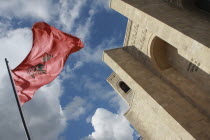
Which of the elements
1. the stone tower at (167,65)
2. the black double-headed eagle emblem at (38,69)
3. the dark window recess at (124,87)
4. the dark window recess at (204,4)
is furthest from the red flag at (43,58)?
the dark window recess at (204,4)

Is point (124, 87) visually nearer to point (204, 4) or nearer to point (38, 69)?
point (38, 69)

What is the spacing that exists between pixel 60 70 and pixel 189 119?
4659mm

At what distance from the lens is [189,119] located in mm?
6441

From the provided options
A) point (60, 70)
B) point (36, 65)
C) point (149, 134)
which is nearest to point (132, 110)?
point (149, 134)

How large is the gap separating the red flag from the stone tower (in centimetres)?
220

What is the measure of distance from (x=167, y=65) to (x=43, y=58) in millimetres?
4901

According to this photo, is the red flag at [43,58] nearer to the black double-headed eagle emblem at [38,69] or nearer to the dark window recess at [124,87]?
the black double-headed eagle emblem at [38,69]

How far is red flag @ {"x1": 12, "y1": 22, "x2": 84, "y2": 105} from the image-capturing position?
746 centimetres

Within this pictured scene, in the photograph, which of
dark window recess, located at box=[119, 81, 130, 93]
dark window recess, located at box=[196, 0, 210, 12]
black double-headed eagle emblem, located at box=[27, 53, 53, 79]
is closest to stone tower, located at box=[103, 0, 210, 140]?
dark window recess, located at box=[196, 0, 210, 12]

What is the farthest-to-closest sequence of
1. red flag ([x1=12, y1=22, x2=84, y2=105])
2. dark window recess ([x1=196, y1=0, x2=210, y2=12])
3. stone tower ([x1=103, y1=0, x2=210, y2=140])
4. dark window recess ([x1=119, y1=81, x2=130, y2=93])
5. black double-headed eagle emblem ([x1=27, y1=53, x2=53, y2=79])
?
1. dark window recess ([x1=119, y1=81, x2=130, y2=93])
2. dark window recess ([x1=196, y1=0, x2=210, y2=12])
3. black double-headed eagle emblem ([x1=27, y1=53, x2=53, y2=79])
4. red flag ([x1=12, y1=22, x2=84, y2=105])
5. stone tower ([x1=103, y1=0, x2=210, y2=140])

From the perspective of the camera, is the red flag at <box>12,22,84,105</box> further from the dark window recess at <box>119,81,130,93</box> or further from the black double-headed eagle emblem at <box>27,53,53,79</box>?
the dark window recess at <box>119,81,130,93</box>

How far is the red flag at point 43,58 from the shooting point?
24.5 ft

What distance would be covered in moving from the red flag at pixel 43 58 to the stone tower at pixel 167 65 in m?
2.20

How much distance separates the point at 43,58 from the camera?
7.94m
